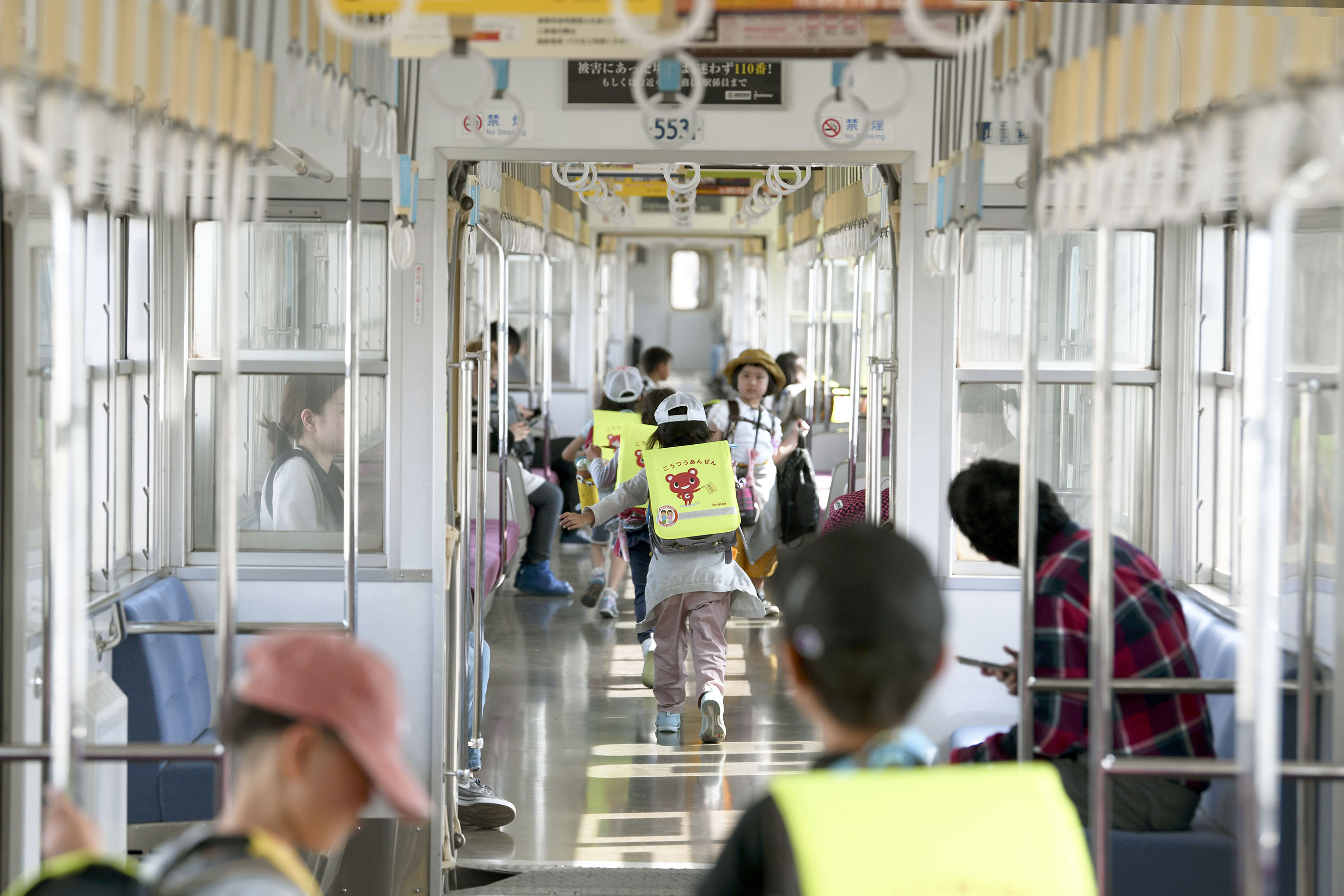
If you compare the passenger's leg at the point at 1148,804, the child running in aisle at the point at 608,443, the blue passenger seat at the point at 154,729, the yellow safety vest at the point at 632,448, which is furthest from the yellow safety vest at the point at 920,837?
the child running in aisle at the point at 608,443

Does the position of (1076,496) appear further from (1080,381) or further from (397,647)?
(397,647)

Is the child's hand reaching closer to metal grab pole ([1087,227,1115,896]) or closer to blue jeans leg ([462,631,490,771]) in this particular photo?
blue jeans leg ([462,631,490,771])

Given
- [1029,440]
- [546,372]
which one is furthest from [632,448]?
[1029,440]

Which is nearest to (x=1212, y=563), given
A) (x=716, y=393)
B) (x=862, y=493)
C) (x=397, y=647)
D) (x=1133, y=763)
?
(x=862, y=493)

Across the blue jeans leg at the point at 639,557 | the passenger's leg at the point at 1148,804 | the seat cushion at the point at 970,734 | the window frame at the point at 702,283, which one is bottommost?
the seat cushion at the point at 970,734

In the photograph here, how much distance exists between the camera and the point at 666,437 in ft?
17.8

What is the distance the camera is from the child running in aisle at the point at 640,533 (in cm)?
619

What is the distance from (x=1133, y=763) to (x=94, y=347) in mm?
3193

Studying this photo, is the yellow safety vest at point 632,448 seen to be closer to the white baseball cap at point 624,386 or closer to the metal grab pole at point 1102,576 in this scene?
the white baseball cap at point 624,386

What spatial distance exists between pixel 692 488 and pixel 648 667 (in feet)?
5.06

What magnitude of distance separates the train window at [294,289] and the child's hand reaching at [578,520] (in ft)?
4.63

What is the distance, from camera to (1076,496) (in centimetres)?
465

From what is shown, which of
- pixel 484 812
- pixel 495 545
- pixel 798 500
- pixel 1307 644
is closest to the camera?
pixel 1307 644

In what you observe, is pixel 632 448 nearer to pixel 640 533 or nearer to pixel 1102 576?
pixel 640 533
